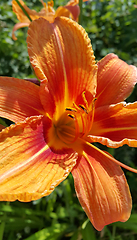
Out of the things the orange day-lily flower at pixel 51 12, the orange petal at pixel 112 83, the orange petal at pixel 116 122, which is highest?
the orange day-lily flower at pixel 51 12

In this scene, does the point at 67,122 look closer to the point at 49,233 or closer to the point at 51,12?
the point at 51,12

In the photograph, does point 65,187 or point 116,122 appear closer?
point 116,122

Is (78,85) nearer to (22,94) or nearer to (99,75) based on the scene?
(99,75)

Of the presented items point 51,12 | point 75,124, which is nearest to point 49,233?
point 75,124

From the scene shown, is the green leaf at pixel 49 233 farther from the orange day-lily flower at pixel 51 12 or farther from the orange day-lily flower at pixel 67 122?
the orange day-lily flower at pixel 51 12

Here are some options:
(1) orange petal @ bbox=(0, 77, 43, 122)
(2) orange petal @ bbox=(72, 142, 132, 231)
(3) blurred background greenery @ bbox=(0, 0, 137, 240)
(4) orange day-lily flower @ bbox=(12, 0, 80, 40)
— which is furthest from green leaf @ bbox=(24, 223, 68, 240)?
(4) orange day-lily flower @ bbox=(12, 0, 80, 40)

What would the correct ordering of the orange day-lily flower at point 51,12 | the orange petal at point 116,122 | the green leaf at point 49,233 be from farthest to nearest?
the green leaf at point 49,233, the orange day-lily flower at point 51,12, the orange petal at point 116,122

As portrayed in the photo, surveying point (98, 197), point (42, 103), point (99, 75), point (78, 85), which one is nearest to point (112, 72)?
point (99, 75)

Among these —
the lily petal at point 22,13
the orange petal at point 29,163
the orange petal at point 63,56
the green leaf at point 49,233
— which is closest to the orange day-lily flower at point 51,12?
the lily petal at point 22,13
